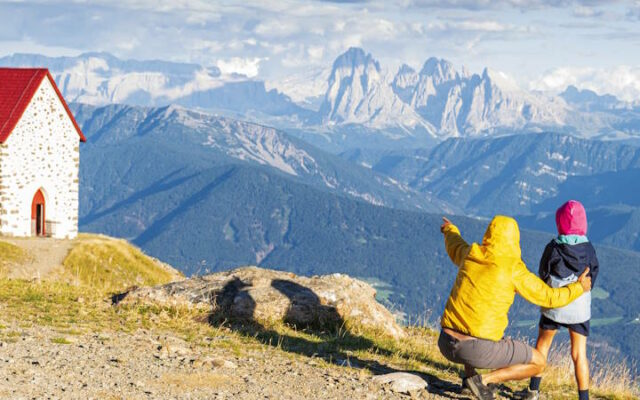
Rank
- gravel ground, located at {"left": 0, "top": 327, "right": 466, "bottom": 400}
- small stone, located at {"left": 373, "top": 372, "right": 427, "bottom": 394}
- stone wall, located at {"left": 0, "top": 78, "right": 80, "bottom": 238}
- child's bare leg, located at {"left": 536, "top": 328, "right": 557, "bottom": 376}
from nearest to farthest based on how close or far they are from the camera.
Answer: gravel ground, located at {"left": 0, "top": 327, "right": 466, "bottom": 400}, small stone, located at {"left": 373, "top": 372, "right": 427, "bottom": 394}, child's bare leg, located at {"left": 536, "top": 328, "right": 557, "bottom": 376}, stone wall, located at {"left": 0, "top": 78, "right": 80, "bottom": 238}

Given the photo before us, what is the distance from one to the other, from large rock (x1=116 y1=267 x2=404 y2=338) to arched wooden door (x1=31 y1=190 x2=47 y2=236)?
120 feet

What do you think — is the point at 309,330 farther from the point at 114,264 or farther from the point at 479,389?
the point at 114,264

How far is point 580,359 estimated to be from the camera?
39.1ft

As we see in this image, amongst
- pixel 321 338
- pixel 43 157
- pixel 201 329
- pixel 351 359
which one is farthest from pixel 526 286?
pixel 43 157

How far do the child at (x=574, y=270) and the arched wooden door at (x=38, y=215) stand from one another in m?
44.8

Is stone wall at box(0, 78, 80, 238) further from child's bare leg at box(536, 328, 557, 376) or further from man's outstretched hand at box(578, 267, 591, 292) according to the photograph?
man's outstretched hand at box(578, 267, 591, 292)

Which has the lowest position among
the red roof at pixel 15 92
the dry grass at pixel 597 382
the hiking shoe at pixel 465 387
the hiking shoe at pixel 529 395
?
the dry grass at pixel 597 382

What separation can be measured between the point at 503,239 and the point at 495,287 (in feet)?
2.19

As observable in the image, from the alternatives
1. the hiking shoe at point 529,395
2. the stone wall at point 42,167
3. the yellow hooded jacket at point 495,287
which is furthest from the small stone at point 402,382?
the stone wall at point 42,167

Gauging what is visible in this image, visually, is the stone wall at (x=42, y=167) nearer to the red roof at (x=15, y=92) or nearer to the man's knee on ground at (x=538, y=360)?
the red roof at (x=15, y=92)

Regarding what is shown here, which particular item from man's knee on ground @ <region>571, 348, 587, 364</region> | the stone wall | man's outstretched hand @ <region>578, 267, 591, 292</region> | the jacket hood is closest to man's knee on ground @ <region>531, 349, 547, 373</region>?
man's knee on ground @ <region>571, 348, 587, 364</region>

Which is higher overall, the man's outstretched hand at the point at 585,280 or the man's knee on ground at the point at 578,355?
the man's outstretched hand at the point at 585,280

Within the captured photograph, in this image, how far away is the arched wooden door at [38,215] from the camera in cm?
5144

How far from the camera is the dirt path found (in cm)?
3946
